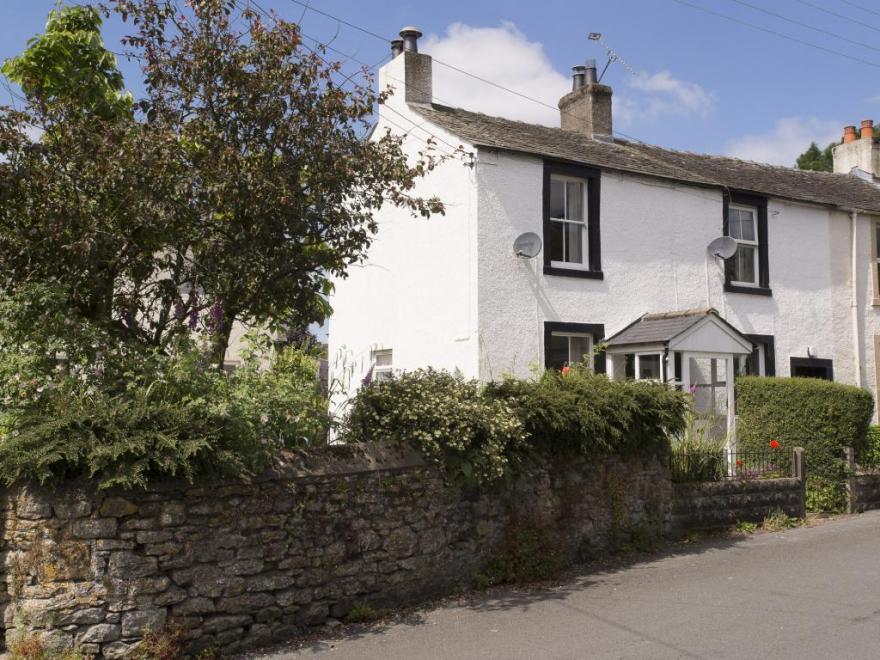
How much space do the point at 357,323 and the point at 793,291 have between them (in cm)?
884

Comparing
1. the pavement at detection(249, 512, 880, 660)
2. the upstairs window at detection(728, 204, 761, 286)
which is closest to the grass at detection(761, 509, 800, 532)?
the pavement at detection(249, 512, 880, 660)

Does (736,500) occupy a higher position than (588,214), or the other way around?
(588,214)

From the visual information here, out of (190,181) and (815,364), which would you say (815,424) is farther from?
(190,181)

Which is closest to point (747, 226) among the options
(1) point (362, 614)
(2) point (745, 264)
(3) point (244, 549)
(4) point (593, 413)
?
(2) point (745, 264)

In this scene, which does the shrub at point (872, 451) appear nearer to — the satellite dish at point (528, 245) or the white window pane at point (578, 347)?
the white window pane at point (578, 347)

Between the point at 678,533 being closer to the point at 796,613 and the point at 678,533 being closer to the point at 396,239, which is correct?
the point at 796,613

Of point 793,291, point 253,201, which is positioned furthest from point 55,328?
point 793,291

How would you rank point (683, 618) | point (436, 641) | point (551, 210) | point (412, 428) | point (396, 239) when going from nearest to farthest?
1. point (436, 641)
2. point (683, 618)
3. point (412, 428)
4. point (551, 210)
5. point (396, 239)

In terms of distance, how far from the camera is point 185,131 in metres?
8.12

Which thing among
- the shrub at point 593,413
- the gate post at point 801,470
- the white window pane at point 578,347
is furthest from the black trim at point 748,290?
the shrub at point 593,413

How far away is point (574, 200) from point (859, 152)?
11.5 m

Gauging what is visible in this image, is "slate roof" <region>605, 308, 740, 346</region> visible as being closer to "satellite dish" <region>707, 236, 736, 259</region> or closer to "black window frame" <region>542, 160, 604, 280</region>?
"black window frame" <region>542, 160, 604, 280</region>

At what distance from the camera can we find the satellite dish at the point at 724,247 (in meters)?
15.9

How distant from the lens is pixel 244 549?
7.27 metres
